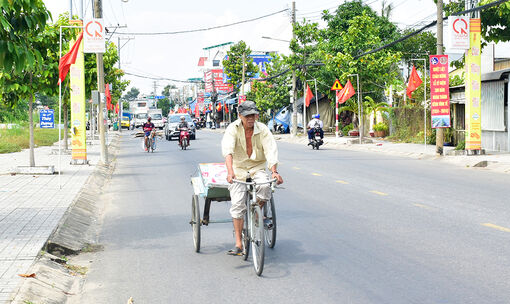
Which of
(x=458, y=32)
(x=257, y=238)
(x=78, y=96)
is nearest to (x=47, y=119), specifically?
(x=78, y=96)

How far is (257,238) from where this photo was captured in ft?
21.2

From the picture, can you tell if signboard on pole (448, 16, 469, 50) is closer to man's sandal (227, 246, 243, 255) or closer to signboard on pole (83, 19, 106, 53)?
signboard on pole (83, 19, 106, 53)

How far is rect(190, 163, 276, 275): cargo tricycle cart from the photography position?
641 cm

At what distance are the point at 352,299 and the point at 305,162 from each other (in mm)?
15985

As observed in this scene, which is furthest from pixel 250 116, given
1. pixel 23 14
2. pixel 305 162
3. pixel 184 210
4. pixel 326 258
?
pixel 305 162

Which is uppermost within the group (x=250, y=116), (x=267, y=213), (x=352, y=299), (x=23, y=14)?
(x=23, y=14)

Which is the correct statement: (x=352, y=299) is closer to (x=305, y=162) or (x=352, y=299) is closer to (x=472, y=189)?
(x=472, y=189)

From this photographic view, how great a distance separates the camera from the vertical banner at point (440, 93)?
2281 cm

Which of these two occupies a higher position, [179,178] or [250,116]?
[250,116]

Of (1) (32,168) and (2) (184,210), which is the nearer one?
(2) (184,210)

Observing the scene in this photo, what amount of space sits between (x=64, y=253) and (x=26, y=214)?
8.49ft

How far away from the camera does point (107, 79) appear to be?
137 feet

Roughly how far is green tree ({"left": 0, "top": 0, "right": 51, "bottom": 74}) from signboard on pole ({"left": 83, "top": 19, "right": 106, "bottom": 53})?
11909 millimetres

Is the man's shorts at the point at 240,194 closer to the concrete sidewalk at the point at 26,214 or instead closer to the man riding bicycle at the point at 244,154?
the man riding bicycle at the point at 244,154
